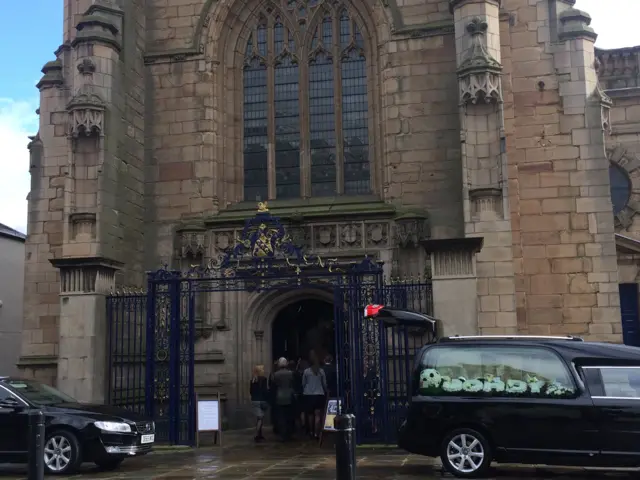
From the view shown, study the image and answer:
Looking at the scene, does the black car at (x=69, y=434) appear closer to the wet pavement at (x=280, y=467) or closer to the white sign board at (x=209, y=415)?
the wet pavement at (x=280, y=467)

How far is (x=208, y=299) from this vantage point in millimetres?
18734

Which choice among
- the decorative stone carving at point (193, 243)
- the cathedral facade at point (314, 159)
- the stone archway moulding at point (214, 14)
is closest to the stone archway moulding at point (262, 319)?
the cathedral facade at point (314, 159)

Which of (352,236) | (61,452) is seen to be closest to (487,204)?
(352,236)

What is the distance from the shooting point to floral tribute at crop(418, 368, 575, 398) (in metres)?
10.6

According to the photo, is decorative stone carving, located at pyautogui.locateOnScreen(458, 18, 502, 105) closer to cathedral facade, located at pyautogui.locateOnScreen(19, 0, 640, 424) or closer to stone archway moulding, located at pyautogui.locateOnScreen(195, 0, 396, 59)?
Result: cathedral facade, located at pyautogui.locateOnScreen(19, 0, 640, 424)

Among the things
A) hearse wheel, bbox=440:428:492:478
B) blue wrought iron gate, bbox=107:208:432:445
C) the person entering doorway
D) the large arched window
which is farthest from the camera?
the large arched window

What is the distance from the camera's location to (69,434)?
11.8m

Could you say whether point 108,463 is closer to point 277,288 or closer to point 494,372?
point 277,288

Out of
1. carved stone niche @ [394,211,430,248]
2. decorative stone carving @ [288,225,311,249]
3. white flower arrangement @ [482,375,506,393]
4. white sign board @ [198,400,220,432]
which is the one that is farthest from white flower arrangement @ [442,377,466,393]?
decorative stone carving @ [288,225,311,249]

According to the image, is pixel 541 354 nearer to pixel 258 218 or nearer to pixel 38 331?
pixel 258 218

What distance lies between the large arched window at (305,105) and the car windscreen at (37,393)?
26.0 feet

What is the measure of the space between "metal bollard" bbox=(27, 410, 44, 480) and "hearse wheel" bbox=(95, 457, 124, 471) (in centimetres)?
304

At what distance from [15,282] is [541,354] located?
2185cm

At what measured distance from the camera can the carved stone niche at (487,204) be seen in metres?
16.3
